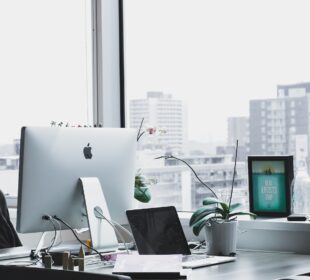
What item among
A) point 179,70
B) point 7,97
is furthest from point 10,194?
point 179,70

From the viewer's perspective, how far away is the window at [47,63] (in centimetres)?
475

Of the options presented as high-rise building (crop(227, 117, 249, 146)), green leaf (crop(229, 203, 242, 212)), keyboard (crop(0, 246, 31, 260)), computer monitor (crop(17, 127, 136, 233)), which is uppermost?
high-rise building (crop(227, 117, 249, 146))

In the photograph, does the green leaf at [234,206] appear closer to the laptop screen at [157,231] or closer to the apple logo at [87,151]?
the laptop screen at [157,231]

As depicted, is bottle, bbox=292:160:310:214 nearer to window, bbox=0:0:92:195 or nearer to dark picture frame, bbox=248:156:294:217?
dark picture frame, bbox=248:156:294:217

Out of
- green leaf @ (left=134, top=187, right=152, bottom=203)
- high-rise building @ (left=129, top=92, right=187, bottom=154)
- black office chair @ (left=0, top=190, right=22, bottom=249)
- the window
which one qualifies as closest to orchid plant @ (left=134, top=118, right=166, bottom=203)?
green leaf @ (left=134, top=187, right=152, bottom=203)

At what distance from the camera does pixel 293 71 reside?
378cm

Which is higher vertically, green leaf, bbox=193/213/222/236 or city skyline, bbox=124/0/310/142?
city skyline, bbox=124/0/310/142

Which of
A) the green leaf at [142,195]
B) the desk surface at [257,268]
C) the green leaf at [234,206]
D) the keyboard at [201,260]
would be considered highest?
the green leaf at [142,195]

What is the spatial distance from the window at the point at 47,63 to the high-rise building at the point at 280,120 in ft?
4.32

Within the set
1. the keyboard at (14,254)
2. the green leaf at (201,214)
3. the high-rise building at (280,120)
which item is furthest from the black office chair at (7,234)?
the high-rise building at (280,120)

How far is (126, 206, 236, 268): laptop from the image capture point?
2.90m

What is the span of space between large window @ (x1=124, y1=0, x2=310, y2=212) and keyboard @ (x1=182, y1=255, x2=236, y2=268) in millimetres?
745

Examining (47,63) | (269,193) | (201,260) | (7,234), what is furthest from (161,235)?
(47,63)

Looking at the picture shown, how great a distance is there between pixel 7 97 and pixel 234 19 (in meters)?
1.67
